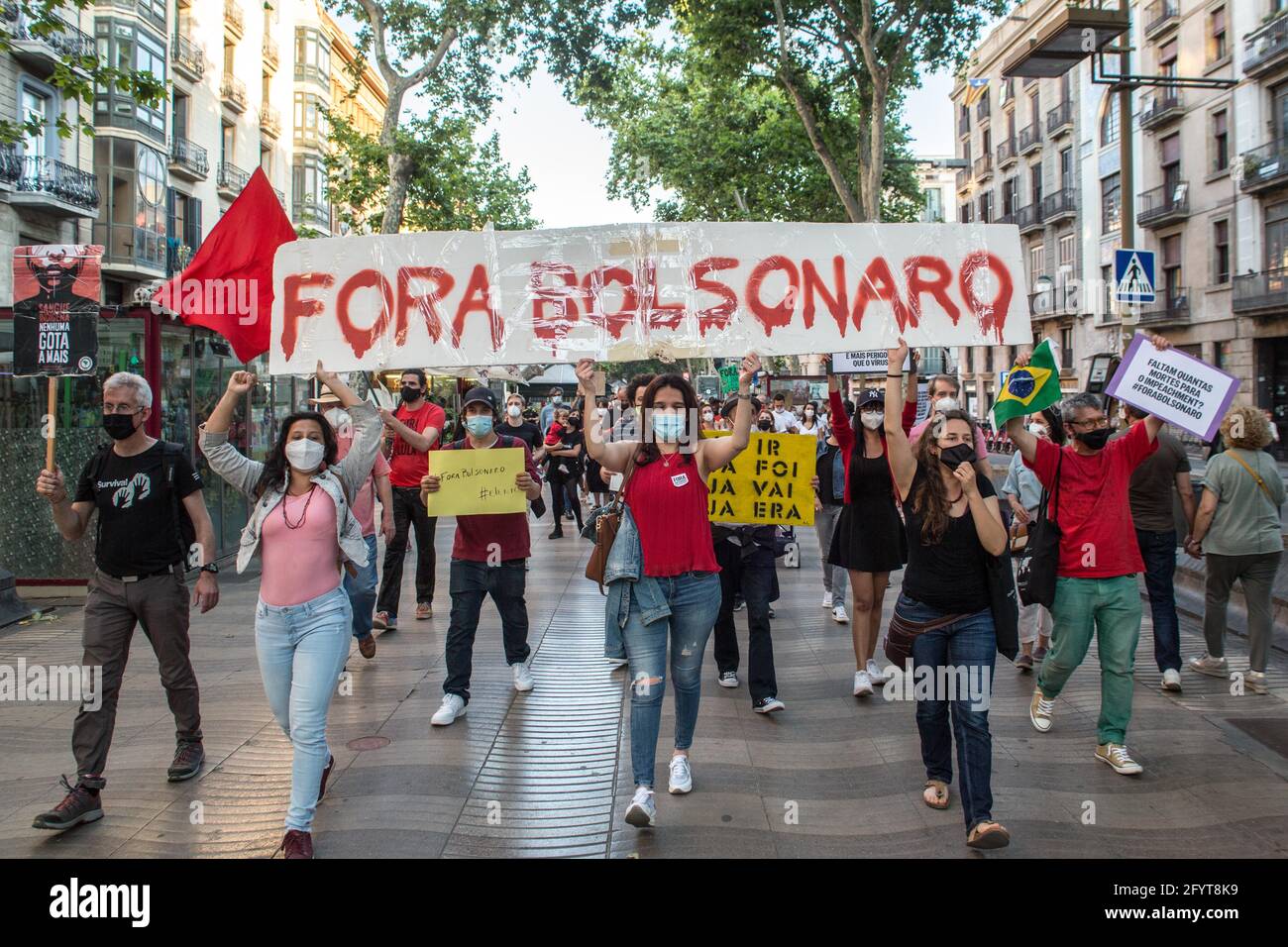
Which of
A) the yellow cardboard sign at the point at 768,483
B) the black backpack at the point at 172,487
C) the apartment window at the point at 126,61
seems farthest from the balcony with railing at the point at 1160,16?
the black backpack at the point at 172,487

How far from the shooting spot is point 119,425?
15.3 ft

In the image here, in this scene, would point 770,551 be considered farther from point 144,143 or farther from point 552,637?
point 144,143

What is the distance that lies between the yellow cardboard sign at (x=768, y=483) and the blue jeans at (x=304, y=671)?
8.29 feet

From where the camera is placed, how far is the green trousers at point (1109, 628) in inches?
196

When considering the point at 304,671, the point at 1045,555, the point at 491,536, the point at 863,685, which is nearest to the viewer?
the point at 304,671

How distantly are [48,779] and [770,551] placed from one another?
3.96m

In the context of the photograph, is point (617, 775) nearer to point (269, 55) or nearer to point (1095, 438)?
point (1095, 438)

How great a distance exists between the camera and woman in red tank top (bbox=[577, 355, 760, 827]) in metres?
4.33

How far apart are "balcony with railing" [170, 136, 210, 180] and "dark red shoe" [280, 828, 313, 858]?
3196 centimetres

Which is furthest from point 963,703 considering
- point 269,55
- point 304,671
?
point 269,55

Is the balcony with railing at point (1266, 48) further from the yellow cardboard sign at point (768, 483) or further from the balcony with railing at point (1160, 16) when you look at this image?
the yellow cardboard sign at point (768, 483)

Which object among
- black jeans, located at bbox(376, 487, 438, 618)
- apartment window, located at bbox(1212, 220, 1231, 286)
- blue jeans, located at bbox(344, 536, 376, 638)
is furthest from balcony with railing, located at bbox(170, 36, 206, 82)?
apartment window, located at bbox(1212, 220, 1231, 286)

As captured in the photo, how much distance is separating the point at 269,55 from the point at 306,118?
3894 mm

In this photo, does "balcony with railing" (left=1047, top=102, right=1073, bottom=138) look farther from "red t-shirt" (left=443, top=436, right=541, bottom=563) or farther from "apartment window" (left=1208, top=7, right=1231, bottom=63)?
"red t-shirt" (left=443, top=436, right=541, bottom=563)
